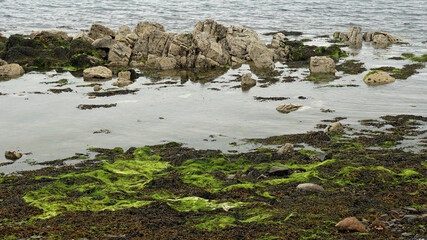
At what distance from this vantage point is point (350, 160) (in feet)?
34.1

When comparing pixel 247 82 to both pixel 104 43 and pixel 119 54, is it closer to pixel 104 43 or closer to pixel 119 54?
pixel 119 54

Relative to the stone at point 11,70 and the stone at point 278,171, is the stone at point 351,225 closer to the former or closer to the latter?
the stone at point 278,171

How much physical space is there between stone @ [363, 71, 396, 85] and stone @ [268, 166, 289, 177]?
1147 cm

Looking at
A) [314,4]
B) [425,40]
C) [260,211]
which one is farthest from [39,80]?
[314,4]

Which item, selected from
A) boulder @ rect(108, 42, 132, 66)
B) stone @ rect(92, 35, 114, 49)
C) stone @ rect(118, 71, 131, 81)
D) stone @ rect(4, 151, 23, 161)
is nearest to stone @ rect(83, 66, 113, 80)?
stone @ rect(118, 71, 131, 81)

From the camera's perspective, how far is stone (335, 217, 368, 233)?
6.40m

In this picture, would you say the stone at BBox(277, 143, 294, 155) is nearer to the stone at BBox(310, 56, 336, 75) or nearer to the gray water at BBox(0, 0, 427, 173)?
the gray water at BBox(0, 0, 427, 173)

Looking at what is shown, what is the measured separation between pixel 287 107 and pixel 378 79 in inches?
243

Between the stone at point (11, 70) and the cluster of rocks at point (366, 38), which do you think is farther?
the cluster of rocks at point (366, 38)

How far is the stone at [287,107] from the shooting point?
15586 mm

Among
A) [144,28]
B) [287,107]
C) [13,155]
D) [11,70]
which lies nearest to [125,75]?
[11,70]

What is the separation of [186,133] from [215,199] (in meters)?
5.51

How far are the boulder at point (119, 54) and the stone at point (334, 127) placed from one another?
1392 centimetres

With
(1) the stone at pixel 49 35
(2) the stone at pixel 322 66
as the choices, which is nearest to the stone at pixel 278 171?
(2) the stone at pixel 322 66
